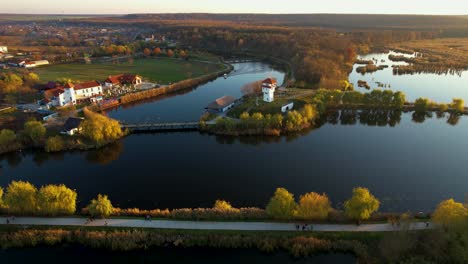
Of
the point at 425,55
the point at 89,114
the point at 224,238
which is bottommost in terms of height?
the point at 224,238

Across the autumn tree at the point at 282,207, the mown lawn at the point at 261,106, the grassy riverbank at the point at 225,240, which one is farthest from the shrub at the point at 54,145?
the autumn tree at the point at 282,207

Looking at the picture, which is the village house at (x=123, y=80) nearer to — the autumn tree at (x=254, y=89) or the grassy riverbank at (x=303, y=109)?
the autumn tree at (x=254, y=89)

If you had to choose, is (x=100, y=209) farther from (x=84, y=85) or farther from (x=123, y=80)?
(x=123, y=80)

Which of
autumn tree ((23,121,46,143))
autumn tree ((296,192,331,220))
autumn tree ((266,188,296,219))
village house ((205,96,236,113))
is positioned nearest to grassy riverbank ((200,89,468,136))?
village house ((205,96,236,113))

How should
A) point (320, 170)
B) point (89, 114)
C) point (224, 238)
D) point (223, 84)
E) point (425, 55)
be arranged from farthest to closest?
point (425, 55) → point (223, 84) → point (89, 114) → point (320, 170) → point (224, 238)

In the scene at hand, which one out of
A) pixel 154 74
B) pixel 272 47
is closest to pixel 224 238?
pixel 154 74

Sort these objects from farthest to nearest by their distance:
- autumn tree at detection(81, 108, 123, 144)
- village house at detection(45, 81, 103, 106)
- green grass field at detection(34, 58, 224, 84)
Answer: green grass field at detection(34, 58, 224, 84), village house at detection(45, 81, 103, 106), autumn tree at detection(81, 108, 123, 144)

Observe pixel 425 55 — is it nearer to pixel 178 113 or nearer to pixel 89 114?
pixel 178 113

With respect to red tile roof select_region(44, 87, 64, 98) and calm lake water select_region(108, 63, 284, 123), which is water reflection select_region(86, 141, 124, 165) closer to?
calm lake water select_region(108, 63, 284, 123)
